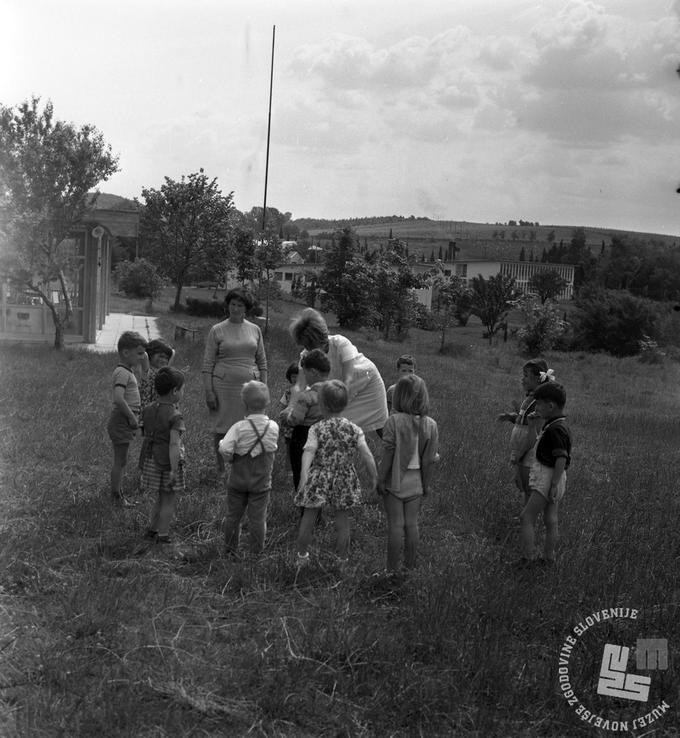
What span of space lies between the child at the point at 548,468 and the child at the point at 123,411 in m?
2.85

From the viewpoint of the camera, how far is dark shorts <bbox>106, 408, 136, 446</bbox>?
6395 mm

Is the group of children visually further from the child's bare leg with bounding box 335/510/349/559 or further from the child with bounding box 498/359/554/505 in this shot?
the child with bounding box 498/359/554/505

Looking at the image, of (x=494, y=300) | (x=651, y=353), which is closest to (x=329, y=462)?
(x=651, y=353)

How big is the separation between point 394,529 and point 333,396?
878 millimetres

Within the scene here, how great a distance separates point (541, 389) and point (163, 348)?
2.83 m

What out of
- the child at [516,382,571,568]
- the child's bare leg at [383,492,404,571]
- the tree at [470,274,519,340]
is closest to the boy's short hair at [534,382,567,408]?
the child at [516,382,571,568]

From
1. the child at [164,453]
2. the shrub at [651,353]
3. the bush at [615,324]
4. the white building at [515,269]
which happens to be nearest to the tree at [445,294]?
the shrub at [651,353]

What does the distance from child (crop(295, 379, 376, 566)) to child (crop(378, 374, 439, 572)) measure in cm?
14

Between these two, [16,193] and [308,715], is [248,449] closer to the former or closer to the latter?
[308,715]

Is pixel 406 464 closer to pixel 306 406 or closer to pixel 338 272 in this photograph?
pixel 306 406

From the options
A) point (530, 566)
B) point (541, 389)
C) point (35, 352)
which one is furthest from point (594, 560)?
point (35, 352)

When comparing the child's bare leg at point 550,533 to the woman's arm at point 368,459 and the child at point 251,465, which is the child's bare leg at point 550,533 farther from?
the child at point 251,465

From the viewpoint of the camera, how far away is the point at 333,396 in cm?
524

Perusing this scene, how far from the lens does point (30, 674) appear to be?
3.66 m
